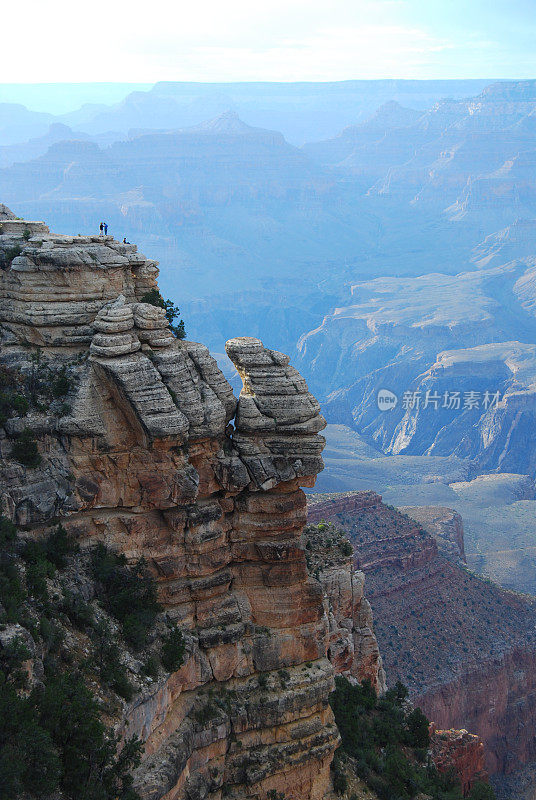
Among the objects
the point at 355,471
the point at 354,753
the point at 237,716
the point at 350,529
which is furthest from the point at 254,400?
the point at 355,471

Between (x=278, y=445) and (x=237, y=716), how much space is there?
334 inches

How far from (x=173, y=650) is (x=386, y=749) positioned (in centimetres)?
1302

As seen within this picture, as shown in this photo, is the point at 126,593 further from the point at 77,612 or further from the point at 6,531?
the point at 6,531

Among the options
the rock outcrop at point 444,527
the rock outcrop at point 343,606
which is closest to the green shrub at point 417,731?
the rock outcrop at point 343,606

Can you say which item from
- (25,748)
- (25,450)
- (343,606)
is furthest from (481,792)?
(25,748)

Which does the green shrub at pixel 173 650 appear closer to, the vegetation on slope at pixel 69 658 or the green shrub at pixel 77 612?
the vegetation on slope at pixel 69 658

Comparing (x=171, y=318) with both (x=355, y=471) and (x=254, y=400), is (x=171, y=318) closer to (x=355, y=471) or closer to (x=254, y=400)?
(x=254, y=400)

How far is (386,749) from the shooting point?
117 feet

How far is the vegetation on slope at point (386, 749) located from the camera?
32438 millimetres

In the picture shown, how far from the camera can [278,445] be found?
29109 mm

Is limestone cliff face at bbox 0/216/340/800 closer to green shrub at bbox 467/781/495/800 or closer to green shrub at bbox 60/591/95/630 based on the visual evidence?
green shrub at bbox 60/591/95/630

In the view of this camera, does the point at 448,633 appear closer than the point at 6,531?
No

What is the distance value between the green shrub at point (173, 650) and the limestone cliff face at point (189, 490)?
1.40 ft

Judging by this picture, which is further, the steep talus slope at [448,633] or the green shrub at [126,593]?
the steep talus slope at [448,633]
